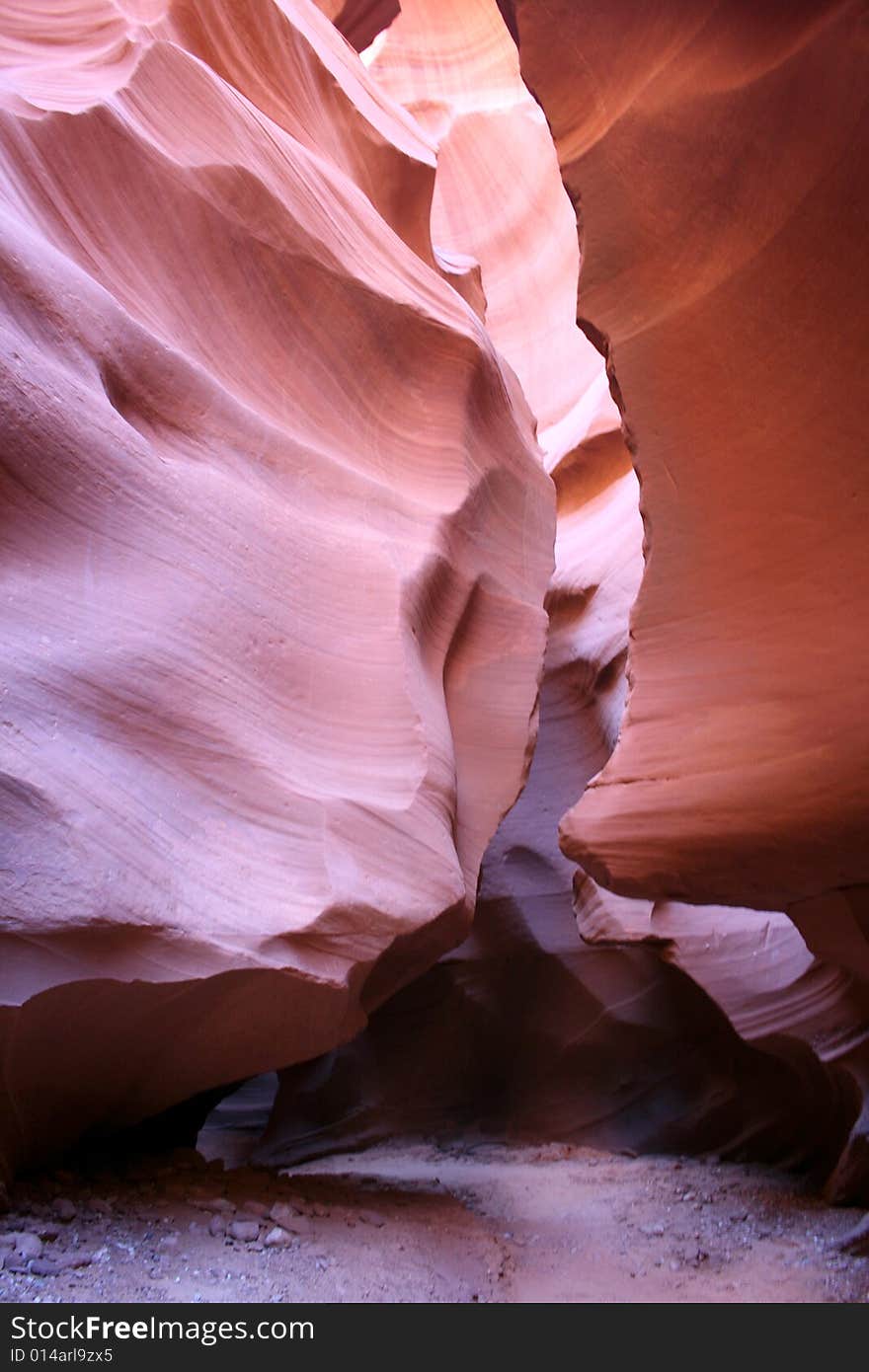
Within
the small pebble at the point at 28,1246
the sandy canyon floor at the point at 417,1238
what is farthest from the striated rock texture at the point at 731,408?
the small pebble at the point at 28,1246

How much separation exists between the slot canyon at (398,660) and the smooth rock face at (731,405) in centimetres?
1

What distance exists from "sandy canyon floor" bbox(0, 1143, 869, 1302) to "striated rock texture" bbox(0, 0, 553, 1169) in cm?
43

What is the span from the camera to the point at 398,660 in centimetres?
487

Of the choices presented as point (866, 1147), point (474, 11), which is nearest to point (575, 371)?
point (474, 11)

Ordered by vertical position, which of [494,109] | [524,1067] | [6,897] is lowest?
[524,1067]

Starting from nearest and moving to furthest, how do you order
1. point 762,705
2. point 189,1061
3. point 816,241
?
point 816,241, point 762,705, point 189,1061

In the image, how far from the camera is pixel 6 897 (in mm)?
3449

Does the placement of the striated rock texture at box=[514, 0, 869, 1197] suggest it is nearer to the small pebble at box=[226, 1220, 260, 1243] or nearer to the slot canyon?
the slot canyon

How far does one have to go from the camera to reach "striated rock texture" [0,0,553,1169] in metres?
3.76

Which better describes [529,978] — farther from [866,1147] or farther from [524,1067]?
[866,1147]

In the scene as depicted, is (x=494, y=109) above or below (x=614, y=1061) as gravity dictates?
above

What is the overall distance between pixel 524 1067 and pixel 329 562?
4275mm

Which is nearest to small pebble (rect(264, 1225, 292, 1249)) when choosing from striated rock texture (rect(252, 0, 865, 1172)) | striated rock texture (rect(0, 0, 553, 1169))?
striated rock texture (rect(0, 0, 553, 1169))

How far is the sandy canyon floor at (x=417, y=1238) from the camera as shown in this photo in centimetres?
338
